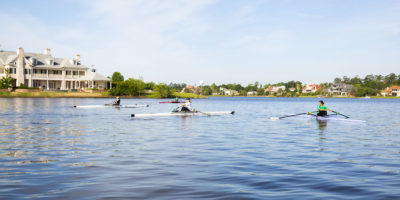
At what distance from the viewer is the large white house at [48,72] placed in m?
94.5

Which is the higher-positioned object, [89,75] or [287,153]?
[89,75]

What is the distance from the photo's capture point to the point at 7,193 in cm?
761

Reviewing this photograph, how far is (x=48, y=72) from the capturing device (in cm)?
10038

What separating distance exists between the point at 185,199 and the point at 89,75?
104918mm

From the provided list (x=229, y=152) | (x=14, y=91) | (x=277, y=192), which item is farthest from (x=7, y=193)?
(x=14, y=91)

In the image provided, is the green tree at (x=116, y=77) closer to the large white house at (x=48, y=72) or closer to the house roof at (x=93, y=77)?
the large white house at (x=48, y=72)

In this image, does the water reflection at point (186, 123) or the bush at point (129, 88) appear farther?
the bush at point (129, 88)

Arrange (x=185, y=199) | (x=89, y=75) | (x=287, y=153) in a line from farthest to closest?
(x=89, y=75), (x=287, y=153), (x=185, y=199)

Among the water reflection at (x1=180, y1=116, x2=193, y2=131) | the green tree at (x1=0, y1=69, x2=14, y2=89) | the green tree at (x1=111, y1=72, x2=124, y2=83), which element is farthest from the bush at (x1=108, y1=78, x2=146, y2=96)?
the water reflection at (x1=180, y1=116, x2=193, y2=131)

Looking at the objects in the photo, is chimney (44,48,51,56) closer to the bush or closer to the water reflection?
the bush

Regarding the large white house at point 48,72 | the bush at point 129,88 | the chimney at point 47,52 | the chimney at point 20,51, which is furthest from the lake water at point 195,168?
the chimney at point 47,52

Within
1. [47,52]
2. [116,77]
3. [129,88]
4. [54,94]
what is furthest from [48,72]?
[116,77]

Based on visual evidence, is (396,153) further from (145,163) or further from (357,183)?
(145,163)

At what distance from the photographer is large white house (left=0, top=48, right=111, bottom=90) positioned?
310 feet
